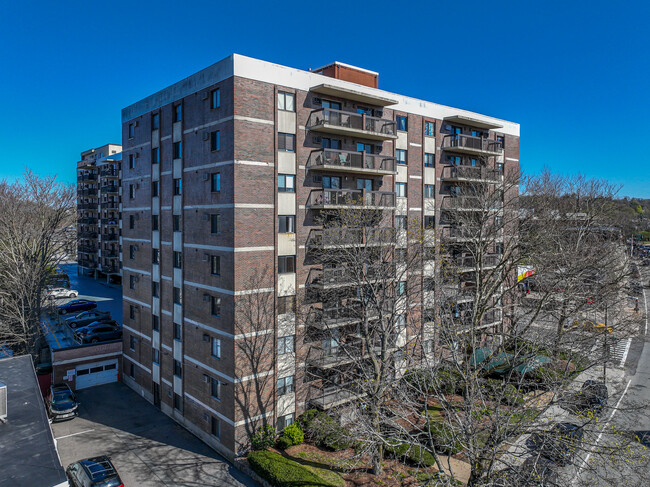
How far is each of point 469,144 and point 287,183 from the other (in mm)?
17180

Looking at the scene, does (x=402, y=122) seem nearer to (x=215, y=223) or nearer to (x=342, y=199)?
(x=342, y=199)

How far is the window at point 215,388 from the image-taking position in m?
21.3

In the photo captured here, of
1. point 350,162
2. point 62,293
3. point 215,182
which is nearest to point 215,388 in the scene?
point 215,182

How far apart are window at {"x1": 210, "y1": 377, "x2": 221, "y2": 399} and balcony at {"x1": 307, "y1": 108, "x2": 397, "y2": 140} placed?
47.0ft

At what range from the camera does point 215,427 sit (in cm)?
2180

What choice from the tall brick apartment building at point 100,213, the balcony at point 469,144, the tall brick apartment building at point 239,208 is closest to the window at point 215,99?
the tall brick apartment building at point 239,208

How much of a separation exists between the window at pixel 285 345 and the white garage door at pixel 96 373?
1553 centimetres

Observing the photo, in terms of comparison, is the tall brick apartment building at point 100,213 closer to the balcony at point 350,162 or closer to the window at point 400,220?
the balcony at point 350,162

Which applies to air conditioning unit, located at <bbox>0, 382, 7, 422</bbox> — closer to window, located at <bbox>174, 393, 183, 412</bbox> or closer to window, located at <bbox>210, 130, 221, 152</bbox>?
window, located at <bbox>174, 393, 183, 412</bbox>

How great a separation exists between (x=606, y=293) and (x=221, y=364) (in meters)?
24.8

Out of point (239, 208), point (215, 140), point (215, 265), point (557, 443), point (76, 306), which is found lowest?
point (76, 306)

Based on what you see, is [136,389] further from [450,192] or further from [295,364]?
[450,192]

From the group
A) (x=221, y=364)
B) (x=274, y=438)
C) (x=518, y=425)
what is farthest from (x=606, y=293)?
(x=221, y=364)

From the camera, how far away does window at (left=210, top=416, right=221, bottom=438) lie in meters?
21.4
